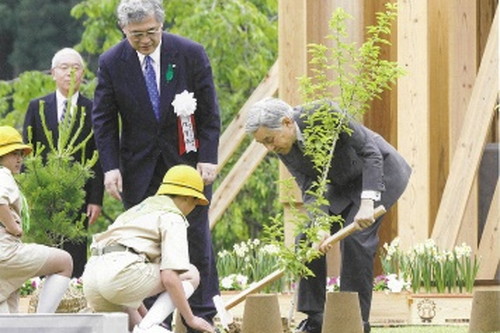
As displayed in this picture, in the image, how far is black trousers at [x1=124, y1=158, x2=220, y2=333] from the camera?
10680 mm

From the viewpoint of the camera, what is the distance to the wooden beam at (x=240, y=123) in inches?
623

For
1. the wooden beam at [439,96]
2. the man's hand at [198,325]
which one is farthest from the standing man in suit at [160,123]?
the wooden beam at [439,96]

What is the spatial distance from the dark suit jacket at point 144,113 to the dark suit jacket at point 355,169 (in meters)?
0.56

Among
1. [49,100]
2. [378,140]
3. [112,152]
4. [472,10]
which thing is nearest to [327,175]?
[378,140]

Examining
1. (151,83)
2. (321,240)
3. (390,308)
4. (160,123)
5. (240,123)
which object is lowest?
(390,308)

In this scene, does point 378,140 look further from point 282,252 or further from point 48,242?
point 48,242

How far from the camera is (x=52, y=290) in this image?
10.4 meters

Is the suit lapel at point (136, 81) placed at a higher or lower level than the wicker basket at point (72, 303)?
higher

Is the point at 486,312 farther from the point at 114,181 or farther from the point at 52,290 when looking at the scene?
the point at 52,290

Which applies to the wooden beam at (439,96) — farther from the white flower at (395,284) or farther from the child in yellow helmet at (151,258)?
the child in yellow helmet at (151,258)

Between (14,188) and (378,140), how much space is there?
2.11m

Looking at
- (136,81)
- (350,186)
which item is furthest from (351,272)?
(136,81)

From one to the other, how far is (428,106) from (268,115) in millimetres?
3680

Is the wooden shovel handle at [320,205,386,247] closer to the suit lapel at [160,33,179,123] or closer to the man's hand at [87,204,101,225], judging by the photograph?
the suit lapel at [160,33,179,123]
